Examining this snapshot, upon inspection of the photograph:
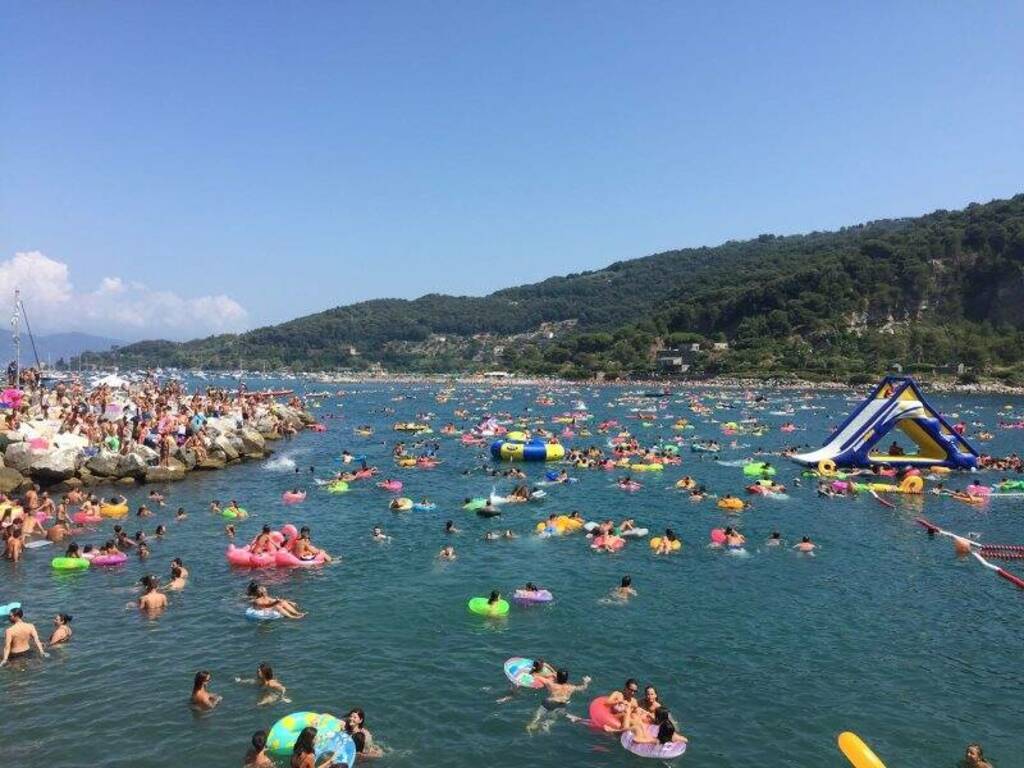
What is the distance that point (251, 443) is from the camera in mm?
45875

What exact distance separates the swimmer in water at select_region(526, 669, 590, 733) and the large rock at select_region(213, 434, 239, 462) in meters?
32.8

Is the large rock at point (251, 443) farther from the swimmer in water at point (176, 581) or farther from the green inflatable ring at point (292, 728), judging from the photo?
the green inflatable ring at point (292, 728)

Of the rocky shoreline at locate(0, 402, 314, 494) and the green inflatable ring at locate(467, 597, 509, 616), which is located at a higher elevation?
the rocky shoreline at locate(0, 402, 314, 494)

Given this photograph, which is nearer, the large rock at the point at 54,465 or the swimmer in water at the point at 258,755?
the swimmer in water at the point at 258,755

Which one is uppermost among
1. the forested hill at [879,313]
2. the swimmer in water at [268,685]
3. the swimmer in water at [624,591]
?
the forested hill at [879,313]

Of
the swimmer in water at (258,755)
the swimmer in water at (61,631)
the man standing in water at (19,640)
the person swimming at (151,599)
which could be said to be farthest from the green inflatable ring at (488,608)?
the man standing in water at (19,640)

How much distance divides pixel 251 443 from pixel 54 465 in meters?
13.5

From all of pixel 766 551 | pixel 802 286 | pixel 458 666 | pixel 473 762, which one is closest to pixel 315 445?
pixel 766 551

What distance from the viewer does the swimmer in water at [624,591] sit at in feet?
65.2

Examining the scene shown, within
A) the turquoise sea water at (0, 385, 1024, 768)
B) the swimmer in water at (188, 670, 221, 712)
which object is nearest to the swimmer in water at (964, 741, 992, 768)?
the turquoise sea water at (0, 385, 1024, 768)

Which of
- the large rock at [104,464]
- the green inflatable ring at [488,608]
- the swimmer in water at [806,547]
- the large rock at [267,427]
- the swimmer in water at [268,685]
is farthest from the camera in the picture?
the large rock at [267,427]

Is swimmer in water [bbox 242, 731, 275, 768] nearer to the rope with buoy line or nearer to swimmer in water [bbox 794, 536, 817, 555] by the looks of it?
swimmer in water [bbox 794, 536, 817, 555]

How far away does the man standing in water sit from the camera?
15.2 meters

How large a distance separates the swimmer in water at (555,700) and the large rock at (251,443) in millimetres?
35428
